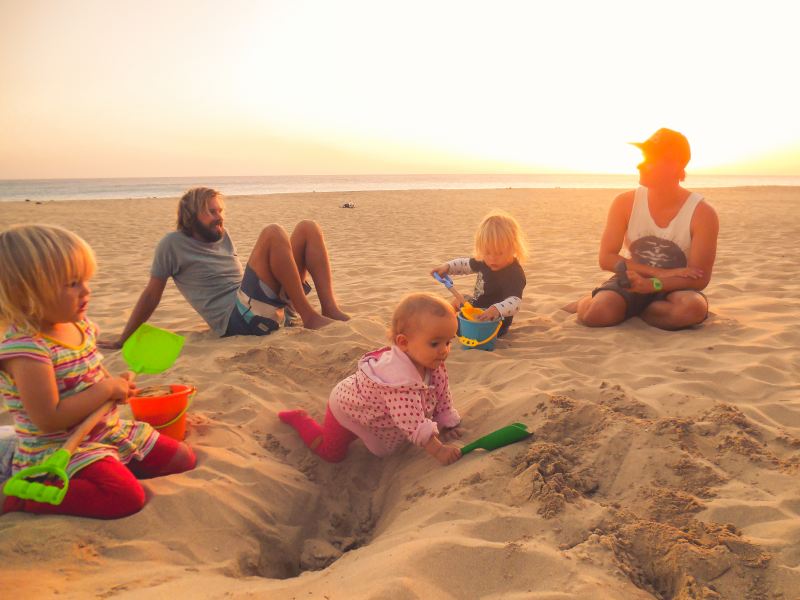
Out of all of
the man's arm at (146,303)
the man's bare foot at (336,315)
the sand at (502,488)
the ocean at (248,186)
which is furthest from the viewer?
the ocean at (248,186)

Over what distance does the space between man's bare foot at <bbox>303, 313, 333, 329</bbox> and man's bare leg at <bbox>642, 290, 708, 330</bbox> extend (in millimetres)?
2203

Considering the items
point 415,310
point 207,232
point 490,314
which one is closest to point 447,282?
point 490,314

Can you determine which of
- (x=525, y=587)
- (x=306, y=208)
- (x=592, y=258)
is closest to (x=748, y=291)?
(x=592, y=258)

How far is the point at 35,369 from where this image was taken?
5.68 feet

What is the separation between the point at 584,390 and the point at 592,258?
435 cm

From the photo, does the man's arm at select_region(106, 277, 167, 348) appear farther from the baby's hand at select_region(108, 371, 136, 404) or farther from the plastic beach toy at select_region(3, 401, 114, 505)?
the plastic beach toy at select_region(3, 401, 114, 505)

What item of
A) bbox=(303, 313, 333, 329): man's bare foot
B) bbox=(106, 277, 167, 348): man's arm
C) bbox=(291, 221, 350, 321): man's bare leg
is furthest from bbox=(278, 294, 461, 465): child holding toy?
bbox=(291, 221, 350, 321): man's bare leg

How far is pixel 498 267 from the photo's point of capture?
3510 mm

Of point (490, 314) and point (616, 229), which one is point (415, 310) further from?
point (616, 229)

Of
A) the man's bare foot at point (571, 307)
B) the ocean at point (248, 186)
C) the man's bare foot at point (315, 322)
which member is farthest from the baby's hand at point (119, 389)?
the ocean at point (248, 186)

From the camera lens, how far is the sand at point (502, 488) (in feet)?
4.80

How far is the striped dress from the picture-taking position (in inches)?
→ 68.6

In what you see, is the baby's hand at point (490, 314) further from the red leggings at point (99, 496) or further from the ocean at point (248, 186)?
the ocean at point (248, 186)

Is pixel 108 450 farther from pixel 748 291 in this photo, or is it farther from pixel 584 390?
pixel 748 291
